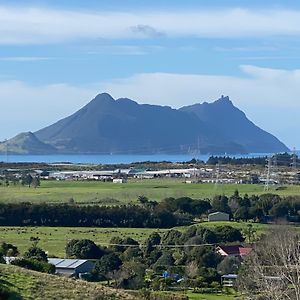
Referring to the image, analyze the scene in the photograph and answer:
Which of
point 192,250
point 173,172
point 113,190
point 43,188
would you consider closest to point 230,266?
point 192,250

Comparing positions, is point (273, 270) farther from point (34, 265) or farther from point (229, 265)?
point (229, 265)

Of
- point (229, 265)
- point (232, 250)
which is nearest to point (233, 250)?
point (232, 250)

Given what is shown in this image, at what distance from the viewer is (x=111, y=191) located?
208 ft

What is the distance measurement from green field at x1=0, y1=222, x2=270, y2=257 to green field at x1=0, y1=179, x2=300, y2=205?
9087 millimetres

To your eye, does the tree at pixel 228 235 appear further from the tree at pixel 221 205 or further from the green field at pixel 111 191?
the green field at pixel 111 191

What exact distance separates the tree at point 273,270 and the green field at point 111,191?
2436 cm

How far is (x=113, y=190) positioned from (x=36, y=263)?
1690 inches

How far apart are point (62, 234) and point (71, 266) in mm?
12806

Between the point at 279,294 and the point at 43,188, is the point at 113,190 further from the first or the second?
the point at 279,294

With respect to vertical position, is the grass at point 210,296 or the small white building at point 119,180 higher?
the small white building at point 119,180

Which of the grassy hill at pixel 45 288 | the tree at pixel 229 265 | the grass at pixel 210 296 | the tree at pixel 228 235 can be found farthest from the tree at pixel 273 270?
the tree at pixel 228 235

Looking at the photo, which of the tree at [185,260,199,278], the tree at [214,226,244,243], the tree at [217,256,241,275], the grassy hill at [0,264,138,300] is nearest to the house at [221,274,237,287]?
the tree at [217,256,241,275]

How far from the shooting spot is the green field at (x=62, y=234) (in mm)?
35784

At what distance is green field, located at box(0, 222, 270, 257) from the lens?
35784 millimetres
